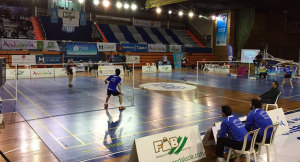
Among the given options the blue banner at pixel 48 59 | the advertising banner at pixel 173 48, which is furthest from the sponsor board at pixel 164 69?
→ the blue banner at pixel 48 59

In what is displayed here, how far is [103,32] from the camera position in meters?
38.7

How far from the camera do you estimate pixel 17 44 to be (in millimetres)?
27938

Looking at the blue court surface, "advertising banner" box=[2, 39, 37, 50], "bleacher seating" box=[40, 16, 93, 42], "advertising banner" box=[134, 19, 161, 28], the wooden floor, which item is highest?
"advertising banner" box=[134, 19, 161, 28]

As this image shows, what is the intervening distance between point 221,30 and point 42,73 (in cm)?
2800

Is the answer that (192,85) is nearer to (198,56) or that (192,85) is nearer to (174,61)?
(174,61)

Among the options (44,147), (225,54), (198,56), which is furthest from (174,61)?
(44,147)

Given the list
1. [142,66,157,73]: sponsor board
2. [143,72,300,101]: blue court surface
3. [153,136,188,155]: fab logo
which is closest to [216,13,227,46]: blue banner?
[142,66,157,73]: sponsor board

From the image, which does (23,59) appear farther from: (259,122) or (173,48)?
(259,122)

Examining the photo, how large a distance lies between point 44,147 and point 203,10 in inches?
1449

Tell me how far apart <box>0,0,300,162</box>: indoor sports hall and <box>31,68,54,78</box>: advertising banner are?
0.09m

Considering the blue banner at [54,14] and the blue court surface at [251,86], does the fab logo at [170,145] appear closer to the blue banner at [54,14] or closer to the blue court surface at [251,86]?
the blue court surface at [251,86]

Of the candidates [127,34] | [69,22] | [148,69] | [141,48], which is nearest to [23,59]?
[69,22]

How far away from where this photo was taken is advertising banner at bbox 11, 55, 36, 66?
2598 cm

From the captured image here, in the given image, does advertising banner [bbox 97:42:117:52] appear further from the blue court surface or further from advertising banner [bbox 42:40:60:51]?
the blue court surface
